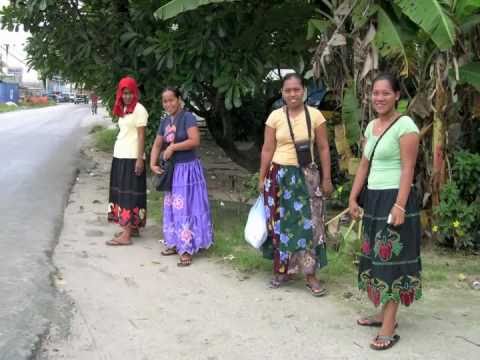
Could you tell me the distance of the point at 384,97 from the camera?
3836mm

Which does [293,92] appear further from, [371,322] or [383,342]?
[383,342]

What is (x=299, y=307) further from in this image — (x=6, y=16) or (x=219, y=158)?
(x=219, y=158)

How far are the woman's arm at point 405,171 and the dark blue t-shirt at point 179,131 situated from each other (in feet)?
8.14

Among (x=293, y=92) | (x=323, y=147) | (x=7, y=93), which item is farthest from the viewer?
(x=7, y=93)

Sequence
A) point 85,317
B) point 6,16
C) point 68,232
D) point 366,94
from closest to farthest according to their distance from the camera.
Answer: point 85,317 → point 366,94 → point 68,232 → point 6,16

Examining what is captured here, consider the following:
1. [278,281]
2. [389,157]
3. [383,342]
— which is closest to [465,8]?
[389,157]

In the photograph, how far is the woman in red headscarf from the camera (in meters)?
6.17

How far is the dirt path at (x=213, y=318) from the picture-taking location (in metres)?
3.91

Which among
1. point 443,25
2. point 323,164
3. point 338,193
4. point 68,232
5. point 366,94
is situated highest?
point 443,25

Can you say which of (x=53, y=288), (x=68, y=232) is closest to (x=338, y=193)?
(x=68, y=232)

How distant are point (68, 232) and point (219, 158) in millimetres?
7834

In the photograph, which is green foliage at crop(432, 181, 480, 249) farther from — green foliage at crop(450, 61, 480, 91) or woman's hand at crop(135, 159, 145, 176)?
woman's hand at crop(135, 159, 145, 176)

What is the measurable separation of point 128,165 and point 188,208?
33.9 inches

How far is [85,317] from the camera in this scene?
14.6ft
